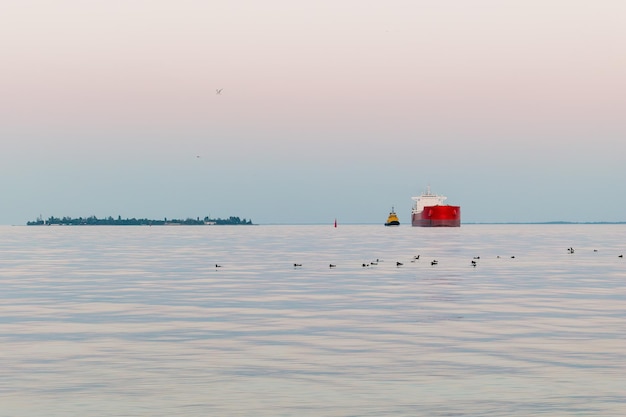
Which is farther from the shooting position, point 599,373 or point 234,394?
point 599,373

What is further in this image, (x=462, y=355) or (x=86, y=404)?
(x=462, y=355)

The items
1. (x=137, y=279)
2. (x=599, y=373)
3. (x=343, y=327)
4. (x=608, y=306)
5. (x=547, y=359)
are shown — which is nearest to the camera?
(x=599, y=373)

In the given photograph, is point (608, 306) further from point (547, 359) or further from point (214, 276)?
point (214, 276)

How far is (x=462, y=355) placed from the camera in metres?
24.1

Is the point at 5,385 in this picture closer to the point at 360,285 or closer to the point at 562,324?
the point at 562,324

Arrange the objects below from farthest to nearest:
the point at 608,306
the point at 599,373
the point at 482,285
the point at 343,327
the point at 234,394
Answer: the point at 482,285, the point at 608,306, the point at 343,327, the point at 599,373, the point at 234,394

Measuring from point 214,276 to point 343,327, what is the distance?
27.7 m

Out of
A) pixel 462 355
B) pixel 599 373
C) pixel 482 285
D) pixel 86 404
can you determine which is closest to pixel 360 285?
pixel 482 285

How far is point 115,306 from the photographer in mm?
37875

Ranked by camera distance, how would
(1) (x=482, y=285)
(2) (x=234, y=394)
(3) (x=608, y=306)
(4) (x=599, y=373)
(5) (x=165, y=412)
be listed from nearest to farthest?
(5) (x=165, y=412) → (2) (x=234, y=394) → (4) (x=599, y=373) → (3) (x=608, y=306) → (1) (x=482, y=285)

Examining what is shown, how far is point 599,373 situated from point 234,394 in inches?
300

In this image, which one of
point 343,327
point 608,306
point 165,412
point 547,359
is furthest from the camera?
point 608,306

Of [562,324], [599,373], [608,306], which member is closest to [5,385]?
[599,373]

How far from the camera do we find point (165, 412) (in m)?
17.1
